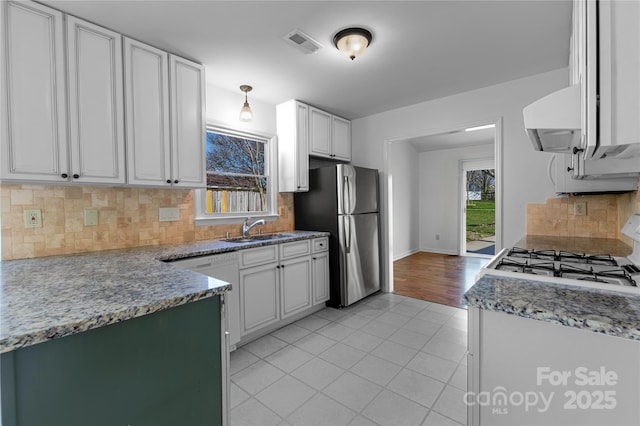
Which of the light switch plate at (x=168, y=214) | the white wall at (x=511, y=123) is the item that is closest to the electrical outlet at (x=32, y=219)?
the light switch plate at (x=168, y=214)

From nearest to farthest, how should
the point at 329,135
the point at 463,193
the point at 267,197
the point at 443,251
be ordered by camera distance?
the point at 267,197, the point at 329,135, the point at 463,193, the point at 443,251

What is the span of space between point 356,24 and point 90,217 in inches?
90.0

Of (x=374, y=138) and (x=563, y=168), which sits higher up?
(x=374, y=138)

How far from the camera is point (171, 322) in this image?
3.47 feet

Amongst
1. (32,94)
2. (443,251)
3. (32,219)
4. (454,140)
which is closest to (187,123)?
(32,94)

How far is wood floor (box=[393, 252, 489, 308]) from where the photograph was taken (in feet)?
11.9

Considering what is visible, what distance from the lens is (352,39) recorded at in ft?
6.46

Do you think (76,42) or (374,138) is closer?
(76,42)

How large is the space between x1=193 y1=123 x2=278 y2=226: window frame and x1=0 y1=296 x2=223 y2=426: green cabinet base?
5.68 ft

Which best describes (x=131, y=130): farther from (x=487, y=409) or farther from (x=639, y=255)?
(x=639, y=255)

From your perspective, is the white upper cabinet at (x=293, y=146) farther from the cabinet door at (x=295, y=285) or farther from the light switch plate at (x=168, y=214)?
the light switch plate at (x=168, y=214)

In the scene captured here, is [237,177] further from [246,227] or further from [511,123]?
[511,123]

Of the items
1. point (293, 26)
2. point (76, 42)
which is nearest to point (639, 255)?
point (293, 26)

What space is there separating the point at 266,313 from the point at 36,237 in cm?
171
